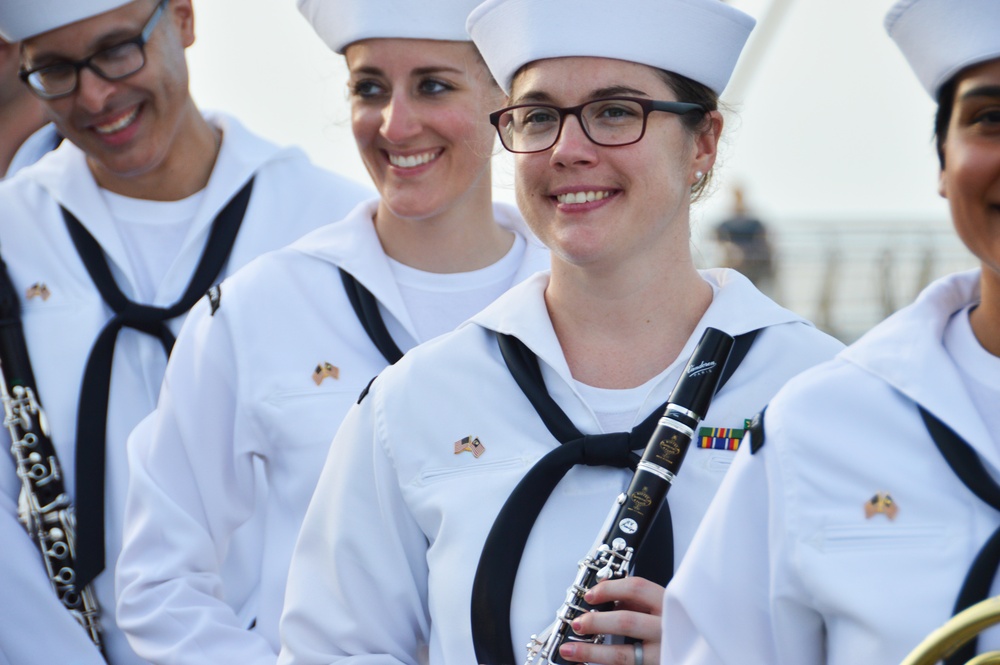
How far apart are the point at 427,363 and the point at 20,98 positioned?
2.82m

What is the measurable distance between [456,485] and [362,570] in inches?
10.4

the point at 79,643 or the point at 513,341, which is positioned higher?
the point at 513,341

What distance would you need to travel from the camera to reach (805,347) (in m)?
3.15

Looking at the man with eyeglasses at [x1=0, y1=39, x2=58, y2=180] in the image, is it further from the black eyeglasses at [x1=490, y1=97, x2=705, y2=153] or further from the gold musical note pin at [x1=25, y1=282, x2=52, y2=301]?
the black eyeglasses at [x1=490, y1=97, x2=705, y2=153]

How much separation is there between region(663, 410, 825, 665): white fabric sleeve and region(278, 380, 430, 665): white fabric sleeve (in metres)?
0.77

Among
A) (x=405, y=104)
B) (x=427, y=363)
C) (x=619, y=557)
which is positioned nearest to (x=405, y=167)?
(x=405, y=104)

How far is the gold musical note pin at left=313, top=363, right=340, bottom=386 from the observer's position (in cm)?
405

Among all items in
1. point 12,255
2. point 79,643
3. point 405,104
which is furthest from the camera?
point 12,255

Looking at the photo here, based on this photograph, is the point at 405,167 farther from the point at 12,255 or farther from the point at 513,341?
the point at 12,255

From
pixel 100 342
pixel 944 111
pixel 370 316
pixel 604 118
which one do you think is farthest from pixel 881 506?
pixel 100 342

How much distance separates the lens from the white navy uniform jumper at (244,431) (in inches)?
158

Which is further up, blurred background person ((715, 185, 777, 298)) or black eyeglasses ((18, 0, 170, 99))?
black eyeglasses ((18, 0, 170, 99))

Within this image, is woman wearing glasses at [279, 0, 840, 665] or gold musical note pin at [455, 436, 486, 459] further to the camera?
gold musical note pin at [455, 436, 486, 459]

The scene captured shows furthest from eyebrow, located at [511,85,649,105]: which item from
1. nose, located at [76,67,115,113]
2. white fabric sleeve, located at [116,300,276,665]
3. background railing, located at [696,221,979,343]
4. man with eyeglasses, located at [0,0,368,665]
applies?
background railing, located at [696,221,979,343]
